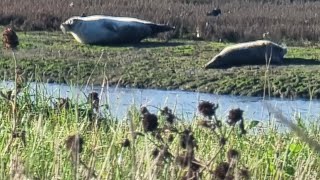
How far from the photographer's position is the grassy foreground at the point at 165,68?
1376 cm

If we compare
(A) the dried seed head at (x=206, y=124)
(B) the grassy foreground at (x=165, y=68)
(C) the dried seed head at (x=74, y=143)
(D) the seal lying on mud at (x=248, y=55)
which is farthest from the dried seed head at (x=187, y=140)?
(D) the seal lying on mud at (x=248, y=55)

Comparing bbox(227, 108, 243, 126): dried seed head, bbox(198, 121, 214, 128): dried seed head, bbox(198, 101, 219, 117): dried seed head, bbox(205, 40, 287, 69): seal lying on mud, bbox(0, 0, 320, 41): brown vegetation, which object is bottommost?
bbox(198, 121, 214, 128): dried seed head

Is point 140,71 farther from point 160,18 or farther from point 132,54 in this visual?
point 160,18

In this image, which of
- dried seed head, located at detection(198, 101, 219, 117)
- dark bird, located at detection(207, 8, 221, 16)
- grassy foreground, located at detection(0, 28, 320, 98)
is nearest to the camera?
dried seed head, located at detection(198, 101, 219, 117)

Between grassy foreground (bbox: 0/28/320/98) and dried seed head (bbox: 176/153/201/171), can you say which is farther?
grassy foreground (bbox: 0/28/320/98)

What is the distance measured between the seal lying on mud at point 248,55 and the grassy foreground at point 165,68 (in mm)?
199

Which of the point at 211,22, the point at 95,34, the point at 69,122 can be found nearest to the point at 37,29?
the point at 95,34

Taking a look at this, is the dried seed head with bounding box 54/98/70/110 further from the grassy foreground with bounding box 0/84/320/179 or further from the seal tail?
the seal tail

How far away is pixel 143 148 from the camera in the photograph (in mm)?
4465

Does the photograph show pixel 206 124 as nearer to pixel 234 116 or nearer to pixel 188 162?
pixel 234 116

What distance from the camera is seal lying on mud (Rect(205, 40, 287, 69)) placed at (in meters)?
15.7

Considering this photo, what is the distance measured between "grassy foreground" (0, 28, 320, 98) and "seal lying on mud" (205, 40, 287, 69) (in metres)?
0.20

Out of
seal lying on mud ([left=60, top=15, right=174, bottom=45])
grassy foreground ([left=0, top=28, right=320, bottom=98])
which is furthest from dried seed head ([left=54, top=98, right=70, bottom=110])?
seal lying on mud ([left=60, top=15, right=174, bottom=45])

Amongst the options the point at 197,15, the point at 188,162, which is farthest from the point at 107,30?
the point at 188,162
